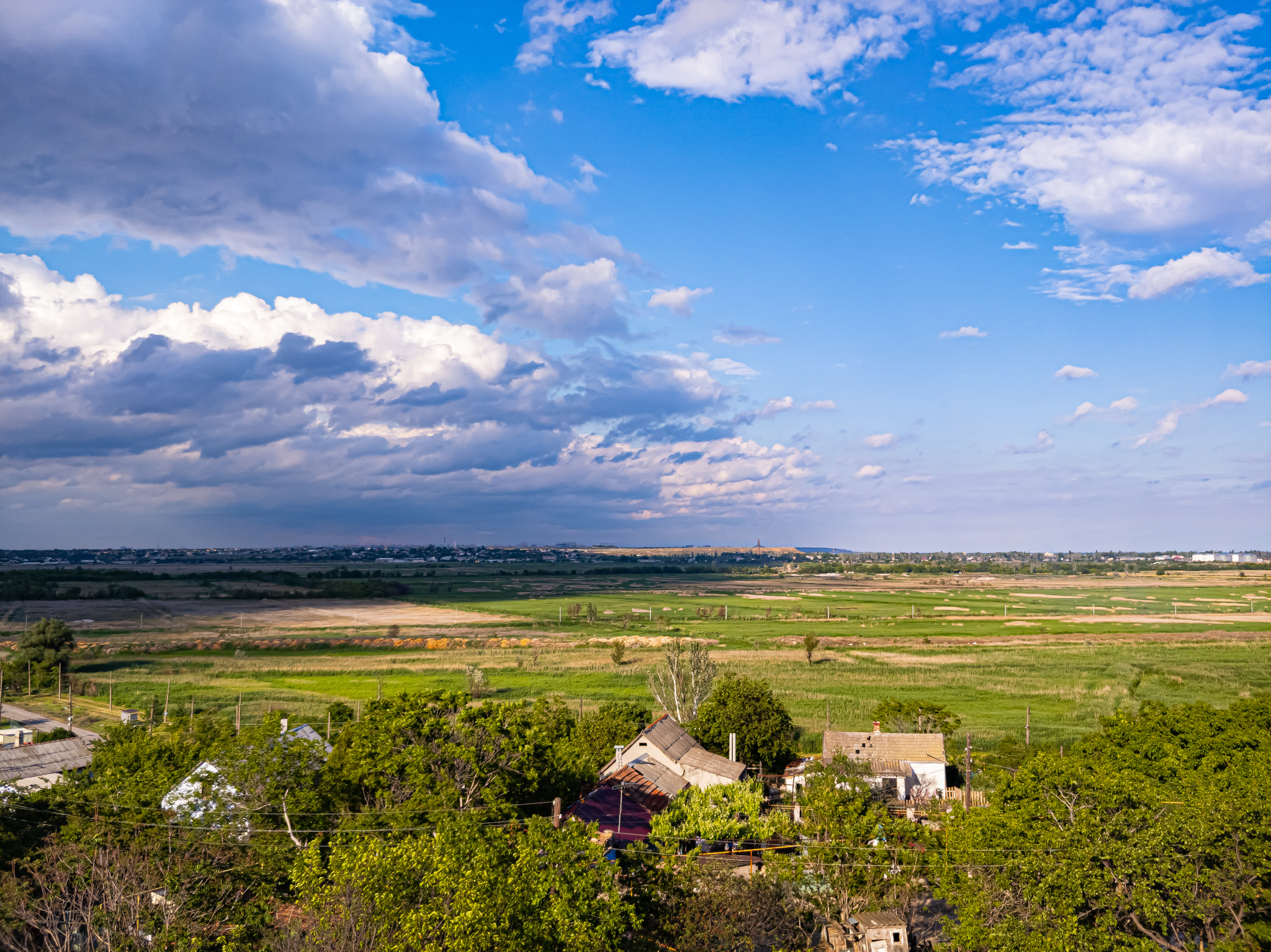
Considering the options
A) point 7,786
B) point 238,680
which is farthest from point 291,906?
point 238,680

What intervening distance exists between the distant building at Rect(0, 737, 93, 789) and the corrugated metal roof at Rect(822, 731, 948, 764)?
3704 centimetres

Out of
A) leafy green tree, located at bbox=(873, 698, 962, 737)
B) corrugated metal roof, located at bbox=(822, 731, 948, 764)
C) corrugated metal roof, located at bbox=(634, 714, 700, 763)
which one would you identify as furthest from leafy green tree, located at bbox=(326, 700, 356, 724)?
leafy green tree, located at bbox=(873, 698, 962, 737)

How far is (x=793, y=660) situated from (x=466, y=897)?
3069 inches

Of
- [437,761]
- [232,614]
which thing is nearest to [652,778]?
[437,761]

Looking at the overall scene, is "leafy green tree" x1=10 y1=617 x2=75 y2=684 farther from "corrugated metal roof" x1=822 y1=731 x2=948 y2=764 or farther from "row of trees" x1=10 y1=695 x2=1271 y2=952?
"corrugated metal roof" x1=822 y1=731 x2=948 y2=764

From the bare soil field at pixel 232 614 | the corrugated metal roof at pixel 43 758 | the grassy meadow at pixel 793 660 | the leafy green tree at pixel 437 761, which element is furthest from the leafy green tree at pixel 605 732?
the bare soil field at pixel 232 614

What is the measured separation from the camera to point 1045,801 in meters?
23.6

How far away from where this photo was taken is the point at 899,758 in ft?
145

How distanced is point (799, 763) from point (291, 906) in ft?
98.0

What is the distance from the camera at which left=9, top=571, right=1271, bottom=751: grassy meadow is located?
220 feet

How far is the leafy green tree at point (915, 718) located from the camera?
173 ft

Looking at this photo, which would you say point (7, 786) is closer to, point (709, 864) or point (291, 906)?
point (291, 906)

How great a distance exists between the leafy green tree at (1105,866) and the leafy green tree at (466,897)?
33.4ft

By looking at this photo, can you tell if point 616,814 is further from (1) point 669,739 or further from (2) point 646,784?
(1) point 669,739
